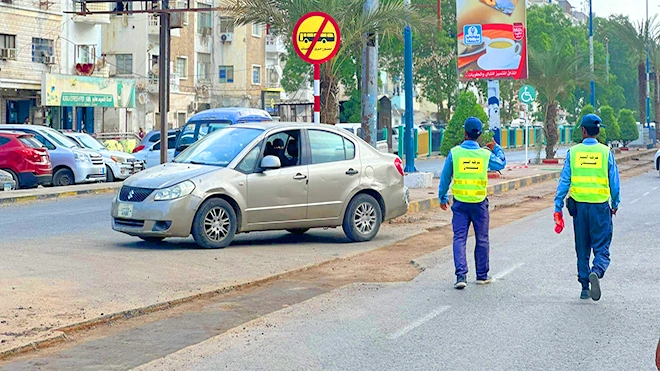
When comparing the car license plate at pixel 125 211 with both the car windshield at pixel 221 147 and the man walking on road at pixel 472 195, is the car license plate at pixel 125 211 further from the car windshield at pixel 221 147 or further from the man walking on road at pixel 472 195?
the man walking on road at pixel 472 195

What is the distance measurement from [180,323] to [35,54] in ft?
131

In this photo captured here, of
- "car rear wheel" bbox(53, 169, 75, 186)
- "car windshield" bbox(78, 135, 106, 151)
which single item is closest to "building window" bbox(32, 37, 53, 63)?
"car windshield" bbox(78, 135, 106, 151)

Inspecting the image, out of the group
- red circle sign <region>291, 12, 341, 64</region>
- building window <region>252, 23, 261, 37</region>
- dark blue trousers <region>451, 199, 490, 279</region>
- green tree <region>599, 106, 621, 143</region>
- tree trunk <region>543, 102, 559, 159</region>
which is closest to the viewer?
dark blue trousers <region>451, 199, 490, 279</region>

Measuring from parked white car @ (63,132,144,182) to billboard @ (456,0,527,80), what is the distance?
34.7 feet

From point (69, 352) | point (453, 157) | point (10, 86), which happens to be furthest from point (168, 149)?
point (69, 352)

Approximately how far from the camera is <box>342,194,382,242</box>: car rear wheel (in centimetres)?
1471

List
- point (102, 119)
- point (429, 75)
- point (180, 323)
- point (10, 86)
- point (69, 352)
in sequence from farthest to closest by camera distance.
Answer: point (429, 75), point (102, 119), point (10, 86), point (180, 323), point (69, 352)

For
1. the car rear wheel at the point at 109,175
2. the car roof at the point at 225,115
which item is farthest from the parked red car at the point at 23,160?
the car roof at the point at 225,115

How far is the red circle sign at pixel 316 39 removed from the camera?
1628 cm

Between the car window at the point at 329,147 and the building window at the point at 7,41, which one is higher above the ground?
the building window at the point at 7,41

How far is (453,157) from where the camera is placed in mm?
10984

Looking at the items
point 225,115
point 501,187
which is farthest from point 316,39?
point 501,187

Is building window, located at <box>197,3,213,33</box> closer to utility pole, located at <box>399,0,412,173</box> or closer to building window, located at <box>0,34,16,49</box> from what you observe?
building window, located at <box>0,34,16,49</box>

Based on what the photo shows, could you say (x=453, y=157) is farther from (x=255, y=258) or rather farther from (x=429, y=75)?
(x=429, y=75)
